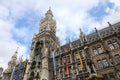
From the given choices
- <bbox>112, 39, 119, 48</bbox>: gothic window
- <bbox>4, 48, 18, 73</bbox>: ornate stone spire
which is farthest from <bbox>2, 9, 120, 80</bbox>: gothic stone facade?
<bbox>4, 48, 18, 73</bbox>: ornate stone spire

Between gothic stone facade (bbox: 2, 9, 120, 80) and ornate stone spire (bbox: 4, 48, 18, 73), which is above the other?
ornate stone spire (bbox: 4, 48, 18, 73)

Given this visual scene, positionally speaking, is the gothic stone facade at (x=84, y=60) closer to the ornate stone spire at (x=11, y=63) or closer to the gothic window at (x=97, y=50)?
the gothic window at (x=97, y=50)

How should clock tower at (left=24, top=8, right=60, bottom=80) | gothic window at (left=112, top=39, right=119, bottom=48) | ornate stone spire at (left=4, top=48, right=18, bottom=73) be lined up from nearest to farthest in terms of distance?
1. gothic window at (left=112, top=39, right=119, bottom=48)
2. clock tower at (left=24, top=8, right=60, bottom=80)
3. ornate stone spire at (left=4, top=48, right=18, bottom=73)

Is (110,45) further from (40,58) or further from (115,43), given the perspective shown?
(40,58)

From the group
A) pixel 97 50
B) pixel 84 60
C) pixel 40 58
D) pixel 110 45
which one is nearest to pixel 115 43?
pixel 110 45

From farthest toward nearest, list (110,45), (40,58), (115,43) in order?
(40,58) → (110,45) → (115,43)

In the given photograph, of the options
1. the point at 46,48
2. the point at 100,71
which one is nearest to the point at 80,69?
the point at 100,71

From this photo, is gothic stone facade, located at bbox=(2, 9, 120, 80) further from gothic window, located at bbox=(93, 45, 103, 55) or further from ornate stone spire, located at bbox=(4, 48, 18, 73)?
ornate stone spire, located at bbox=(4, 48, 18, 73)

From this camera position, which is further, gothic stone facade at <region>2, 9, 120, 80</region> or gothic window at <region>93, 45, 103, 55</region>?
gothic window at <region>93, 45, 103, 55</region>

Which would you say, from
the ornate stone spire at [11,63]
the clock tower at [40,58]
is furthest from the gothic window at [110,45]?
the ornate stone spire at [11,63]

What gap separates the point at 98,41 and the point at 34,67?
2206 cm

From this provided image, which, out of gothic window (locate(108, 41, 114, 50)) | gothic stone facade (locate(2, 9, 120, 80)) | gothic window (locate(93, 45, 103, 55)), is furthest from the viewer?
gothic window (locate(93, 45, 103, 55))

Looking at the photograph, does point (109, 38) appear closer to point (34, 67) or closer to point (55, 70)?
point (55, 70)

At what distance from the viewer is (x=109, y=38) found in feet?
104
